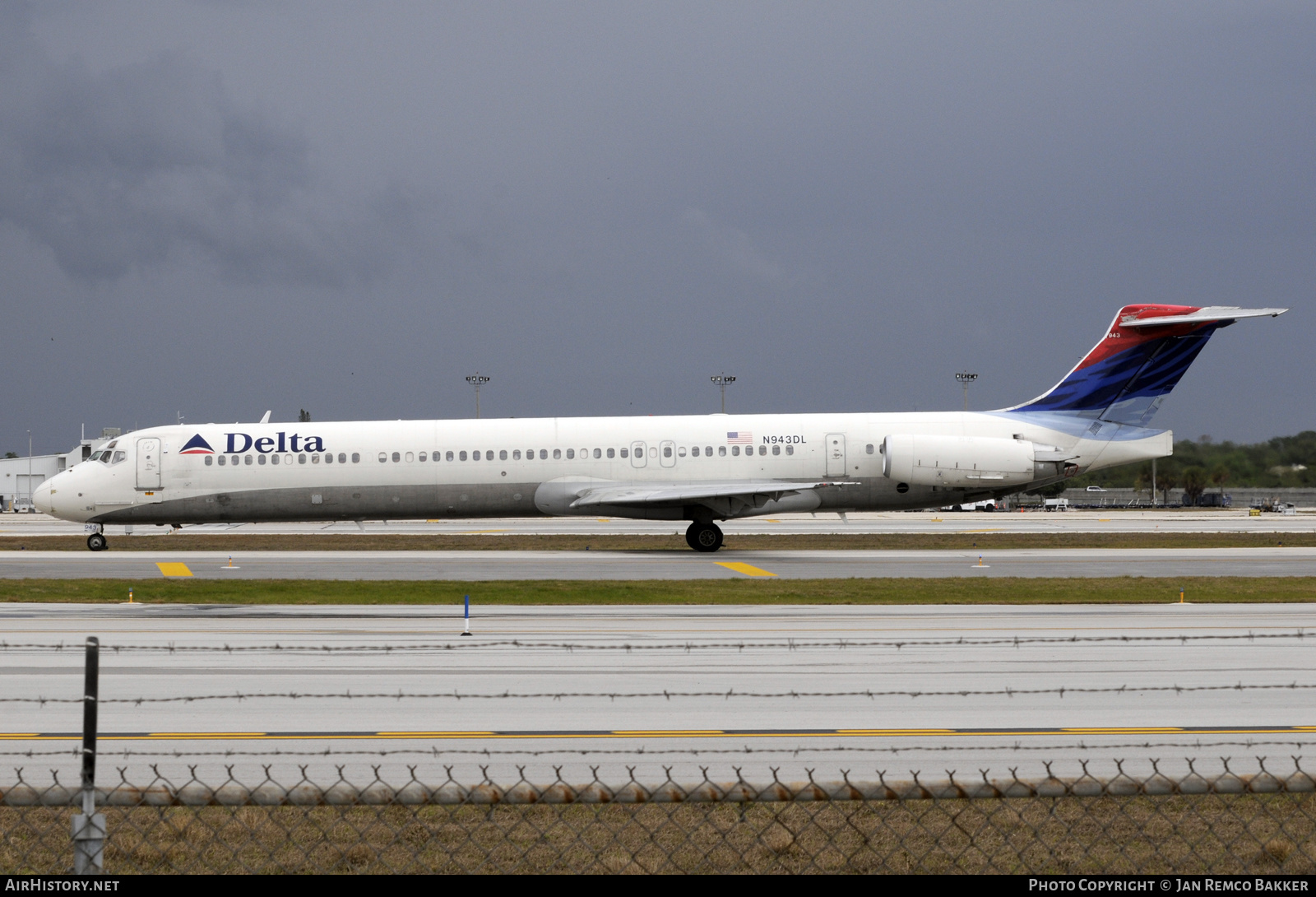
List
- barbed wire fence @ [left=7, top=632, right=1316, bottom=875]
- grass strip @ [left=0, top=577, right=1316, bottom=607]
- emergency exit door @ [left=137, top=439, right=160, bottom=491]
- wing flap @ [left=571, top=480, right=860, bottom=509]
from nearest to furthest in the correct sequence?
barbed wire fence @ [left=7, top=632, right=1316, bottom=875], grass strip @ [left=0, top=577, right=1316, bottom=607], wing flap @ [left=571, top=480, right=860, bottom=509], emergency exit door @ [left=137, top=439, right=160, bottom=491]

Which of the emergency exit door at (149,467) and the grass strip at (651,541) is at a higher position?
the emergency exit door at (149,467)

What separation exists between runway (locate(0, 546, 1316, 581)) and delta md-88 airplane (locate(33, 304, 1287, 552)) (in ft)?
4.86

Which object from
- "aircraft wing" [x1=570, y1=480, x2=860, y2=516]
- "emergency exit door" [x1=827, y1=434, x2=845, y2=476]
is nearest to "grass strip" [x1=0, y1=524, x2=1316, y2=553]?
"aircraft wing" [x1=570, y1=480, x2=860, y2=516]

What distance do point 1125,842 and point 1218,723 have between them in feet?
12.5

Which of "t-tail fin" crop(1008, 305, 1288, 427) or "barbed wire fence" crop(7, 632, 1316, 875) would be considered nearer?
"barbed wire fence" crop(7, 632, 1316, 875)

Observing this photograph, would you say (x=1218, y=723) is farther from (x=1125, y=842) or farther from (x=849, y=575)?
(x=849, y=575)

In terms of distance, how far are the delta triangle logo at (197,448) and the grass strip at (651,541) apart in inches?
125

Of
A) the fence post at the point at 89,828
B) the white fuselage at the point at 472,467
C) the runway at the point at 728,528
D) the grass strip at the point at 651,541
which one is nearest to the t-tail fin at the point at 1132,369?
the white fuselage at the point at 472,467

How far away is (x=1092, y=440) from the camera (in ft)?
115

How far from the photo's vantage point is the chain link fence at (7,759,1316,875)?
6219mm

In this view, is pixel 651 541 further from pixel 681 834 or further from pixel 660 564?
pixel 681 834

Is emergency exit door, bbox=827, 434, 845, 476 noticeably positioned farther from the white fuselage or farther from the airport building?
the airport building

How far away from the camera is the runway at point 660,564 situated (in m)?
26.3

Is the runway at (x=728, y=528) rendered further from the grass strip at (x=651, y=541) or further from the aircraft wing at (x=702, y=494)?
the aircraft wing at (x=702, y=494)
